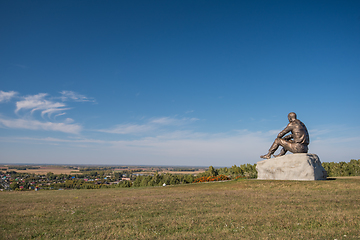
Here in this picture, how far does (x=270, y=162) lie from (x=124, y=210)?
2011 centimetres

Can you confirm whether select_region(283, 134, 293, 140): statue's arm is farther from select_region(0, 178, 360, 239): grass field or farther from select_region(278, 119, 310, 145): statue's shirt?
select_region(0, 178, 360, 239): grass field

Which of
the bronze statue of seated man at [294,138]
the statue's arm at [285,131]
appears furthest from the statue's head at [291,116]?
the statue's arm at [285,131]

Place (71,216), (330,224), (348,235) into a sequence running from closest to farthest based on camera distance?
1. (348,235)
2. (330,224)
3. (71,216)

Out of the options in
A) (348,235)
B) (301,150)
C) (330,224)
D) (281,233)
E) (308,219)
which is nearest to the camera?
(348,235)

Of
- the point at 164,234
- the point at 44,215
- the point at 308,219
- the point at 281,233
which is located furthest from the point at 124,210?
the point at 308,219

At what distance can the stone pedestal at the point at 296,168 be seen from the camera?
23453 mm

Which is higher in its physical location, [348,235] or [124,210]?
[348,235]

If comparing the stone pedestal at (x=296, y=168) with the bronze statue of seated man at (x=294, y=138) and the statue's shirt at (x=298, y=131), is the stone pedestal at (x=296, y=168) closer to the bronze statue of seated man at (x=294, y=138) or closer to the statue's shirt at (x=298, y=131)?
the bronze statue of seated man at (x=294, y=138)

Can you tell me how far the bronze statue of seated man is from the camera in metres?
24.8

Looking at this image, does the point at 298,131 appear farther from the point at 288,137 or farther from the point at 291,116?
the point at 291,116

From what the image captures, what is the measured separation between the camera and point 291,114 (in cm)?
2630

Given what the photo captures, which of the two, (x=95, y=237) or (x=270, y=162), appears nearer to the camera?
(x=95, y=237)

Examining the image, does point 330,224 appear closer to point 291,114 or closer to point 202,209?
point 202,209

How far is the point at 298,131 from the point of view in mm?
24812
